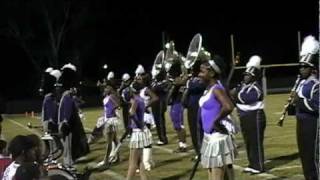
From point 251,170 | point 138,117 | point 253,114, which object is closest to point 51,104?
point 138,117

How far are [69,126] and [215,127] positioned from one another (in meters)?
4.23

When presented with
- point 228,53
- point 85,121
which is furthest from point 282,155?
point 228,53

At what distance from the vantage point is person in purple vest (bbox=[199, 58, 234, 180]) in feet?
26.3

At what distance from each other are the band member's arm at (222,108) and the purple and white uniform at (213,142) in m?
0.05

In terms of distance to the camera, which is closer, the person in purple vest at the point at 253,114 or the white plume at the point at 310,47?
the white plume at the point at 310,47

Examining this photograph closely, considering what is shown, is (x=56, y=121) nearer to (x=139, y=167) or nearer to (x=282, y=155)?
(x=139, y=167)

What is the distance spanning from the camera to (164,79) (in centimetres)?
1798

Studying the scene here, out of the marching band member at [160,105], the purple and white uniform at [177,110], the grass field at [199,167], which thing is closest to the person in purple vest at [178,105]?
the purple and white uniform at [177,110]

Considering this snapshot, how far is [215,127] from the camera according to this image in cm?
802

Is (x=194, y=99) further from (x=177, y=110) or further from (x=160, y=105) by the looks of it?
(x=160, y=105)

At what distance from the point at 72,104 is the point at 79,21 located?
42.4 metres

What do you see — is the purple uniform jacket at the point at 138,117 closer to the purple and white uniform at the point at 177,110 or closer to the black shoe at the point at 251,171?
the black shoe at the point at 251,171

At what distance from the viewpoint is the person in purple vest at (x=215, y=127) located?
8.02 m

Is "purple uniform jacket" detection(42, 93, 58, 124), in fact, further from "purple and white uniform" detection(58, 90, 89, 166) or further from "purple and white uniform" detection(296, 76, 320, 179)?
"purple and white uniform" detection(296, 76, 320, 179)
